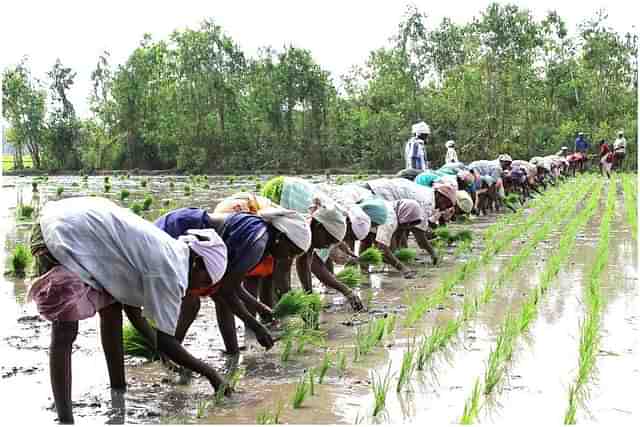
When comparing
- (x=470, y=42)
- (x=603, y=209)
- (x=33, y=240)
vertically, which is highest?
(x=470, y=42)

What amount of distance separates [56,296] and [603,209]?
11.6m

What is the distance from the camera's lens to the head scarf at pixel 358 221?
5768 millimetres

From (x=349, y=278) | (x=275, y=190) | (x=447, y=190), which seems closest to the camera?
(x=275, y=190)

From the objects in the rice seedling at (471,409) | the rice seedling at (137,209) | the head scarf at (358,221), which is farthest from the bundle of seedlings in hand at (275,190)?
the rice seedling at (137,209)

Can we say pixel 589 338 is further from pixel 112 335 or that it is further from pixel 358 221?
pixel 112 335

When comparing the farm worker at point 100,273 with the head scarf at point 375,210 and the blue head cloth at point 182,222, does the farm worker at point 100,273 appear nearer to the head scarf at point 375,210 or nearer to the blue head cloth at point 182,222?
the blue head cloth at point 182,222

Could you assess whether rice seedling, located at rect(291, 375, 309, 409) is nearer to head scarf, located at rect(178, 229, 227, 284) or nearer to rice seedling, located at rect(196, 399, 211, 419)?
rice seedling, located at rect(196, 399, 211, 419)

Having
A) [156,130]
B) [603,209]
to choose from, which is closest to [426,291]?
[603,209]

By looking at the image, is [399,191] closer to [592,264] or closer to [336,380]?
[592,264]

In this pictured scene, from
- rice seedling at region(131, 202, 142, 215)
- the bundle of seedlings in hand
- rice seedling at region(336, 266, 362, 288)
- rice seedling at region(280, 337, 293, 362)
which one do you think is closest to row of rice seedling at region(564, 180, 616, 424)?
rice seedling at region(280, 337, 293, 362)

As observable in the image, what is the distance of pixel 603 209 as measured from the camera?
13.3 metres

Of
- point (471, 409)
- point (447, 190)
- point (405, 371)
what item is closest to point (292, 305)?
point (405, 371)

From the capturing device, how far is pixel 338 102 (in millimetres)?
36812

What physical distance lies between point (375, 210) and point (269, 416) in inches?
131
